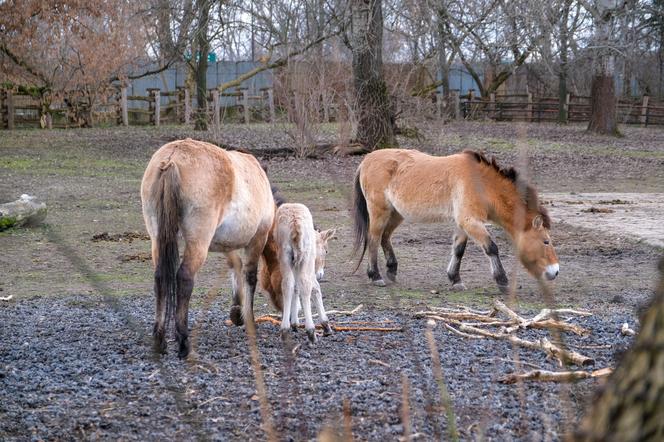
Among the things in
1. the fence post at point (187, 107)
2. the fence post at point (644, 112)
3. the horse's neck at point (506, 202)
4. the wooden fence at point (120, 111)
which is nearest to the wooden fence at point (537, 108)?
the fence post at point (644, 112)

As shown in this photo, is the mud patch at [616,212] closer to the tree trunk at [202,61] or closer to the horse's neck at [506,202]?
the horse's neck at [506,202]

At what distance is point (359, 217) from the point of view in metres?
10.1

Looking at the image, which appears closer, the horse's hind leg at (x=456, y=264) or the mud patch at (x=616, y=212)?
the horse's hind leg at (x=456, y=264)

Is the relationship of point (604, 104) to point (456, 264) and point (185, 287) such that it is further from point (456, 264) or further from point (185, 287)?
point (185, 287)

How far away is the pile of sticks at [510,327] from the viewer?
501 centimetres

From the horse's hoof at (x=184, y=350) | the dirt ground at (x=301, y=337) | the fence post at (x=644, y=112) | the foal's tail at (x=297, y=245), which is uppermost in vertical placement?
the fence post at (x=644, y=112)

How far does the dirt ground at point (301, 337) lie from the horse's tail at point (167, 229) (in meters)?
0.44

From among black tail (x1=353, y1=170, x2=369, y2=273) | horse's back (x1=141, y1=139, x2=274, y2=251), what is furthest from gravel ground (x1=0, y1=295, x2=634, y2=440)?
black tail (x1=353, y1=170, x2=369, y2=273)

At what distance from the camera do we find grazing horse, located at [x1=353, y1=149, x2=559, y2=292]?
344 inches

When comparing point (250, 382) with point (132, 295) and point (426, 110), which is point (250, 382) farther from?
point (426, 110)

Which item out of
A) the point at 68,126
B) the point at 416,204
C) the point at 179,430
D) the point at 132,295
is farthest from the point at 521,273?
the point at 68,126

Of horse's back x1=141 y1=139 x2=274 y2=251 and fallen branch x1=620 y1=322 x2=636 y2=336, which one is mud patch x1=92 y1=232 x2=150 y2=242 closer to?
horse's back x1=141 y1=139 x2=274 y2=251

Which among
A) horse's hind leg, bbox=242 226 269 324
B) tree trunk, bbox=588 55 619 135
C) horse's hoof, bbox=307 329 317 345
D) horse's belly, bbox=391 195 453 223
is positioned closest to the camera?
horse's hoof, bbox=307 329 317 345

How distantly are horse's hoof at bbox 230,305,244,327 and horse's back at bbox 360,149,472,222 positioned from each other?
339 centimetres
